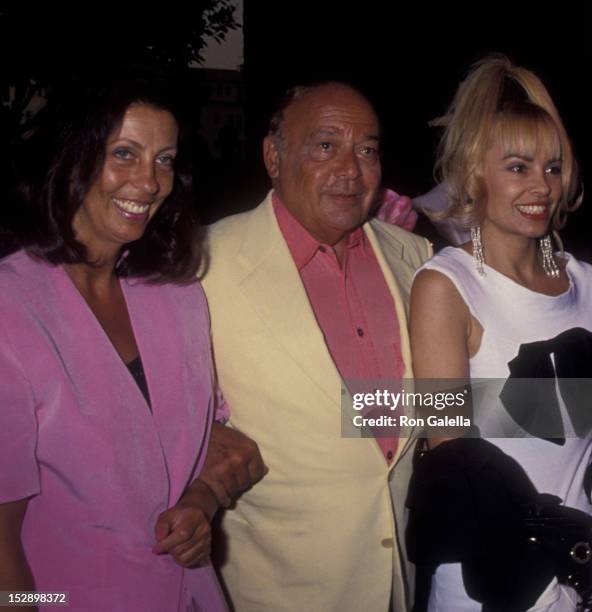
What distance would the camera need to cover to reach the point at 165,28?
4.78 m

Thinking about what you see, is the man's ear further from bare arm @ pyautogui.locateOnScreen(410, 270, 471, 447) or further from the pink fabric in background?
bare arm @ pyautogui.locateOnScreen(410, 270, 471, 447)

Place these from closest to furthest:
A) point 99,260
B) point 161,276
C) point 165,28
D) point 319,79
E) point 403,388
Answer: point 99,260
point 161,276
point 403,388
point 319,79
point 165,28

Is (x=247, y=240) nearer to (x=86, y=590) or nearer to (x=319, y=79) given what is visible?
(x=319, y=79)

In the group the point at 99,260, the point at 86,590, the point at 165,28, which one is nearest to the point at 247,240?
the point at 99,260

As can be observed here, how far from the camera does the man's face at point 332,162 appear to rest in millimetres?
1889

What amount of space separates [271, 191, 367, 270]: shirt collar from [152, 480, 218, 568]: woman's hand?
29.2 inches

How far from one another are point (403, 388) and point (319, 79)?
38.3 inches

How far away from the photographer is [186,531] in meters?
1.39

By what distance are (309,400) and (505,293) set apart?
55 centimetres

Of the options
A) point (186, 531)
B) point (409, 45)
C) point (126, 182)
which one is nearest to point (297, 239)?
point (126, 182)

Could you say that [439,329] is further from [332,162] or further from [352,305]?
[332,162]

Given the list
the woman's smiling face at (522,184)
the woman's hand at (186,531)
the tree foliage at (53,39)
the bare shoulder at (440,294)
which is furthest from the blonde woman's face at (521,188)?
the tree foliage at (53,39)

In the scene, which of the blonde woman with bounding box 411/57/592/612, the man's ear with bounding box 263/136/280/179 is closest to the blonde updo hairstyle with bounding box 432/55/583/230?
the blonde woman with bounding box 411/57/592/612

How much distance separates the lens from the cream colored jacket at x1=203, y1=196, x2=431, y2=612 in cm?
165
